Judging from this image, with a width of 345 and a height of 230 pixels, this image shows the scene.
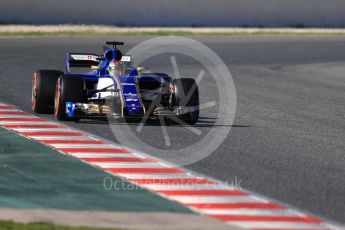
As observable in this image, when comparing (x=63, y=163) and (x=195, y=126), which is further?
(x=195, y=126)

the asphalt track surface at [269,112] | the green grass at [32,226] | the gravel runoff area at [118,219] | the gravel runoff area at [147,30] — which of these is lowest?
the green grass at [32,226]

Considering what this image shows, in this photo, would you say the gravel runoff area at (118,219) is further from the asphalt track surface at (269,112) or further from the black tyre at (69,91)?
the black tyre at (69,91)

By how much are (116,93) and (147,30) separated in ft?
74.4

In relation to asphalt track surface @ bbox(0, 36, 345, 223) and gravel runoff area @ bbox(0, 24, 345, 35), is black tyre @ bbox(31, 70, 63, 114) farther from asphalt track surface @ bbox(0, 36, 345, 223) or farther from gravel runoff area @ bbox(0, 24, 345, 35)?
gravel runoff area @ bbox(0, 24, 345, 35)

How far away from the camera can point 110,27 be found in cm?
3609

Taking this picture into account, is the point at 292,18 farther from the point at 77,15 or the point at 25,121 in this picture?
the point at 25,121

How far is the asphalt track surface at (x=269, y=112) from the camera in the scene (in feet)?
33.3

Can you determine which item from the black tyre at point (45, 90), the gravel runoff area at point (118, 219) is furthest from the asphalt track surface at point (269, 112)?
the gravel runoff area at point (118, 219)

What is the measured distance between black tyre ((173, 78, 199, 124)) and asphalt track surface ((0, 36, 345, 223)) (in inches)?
7.5

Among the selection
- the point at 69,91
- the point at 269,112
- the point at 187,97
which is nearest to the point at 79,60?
the point at 69,91

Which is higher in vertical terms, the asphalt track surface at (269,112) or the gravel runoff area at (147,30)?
the gravel runoff area at (147,30)

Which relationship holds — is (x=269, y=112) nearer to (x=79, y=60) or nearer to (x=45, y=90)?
(x=79, y=60)

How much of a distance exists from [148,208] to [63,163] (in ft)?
8.20

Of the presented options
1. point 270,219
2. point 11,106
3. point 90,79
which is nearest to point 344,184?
point 270,219
